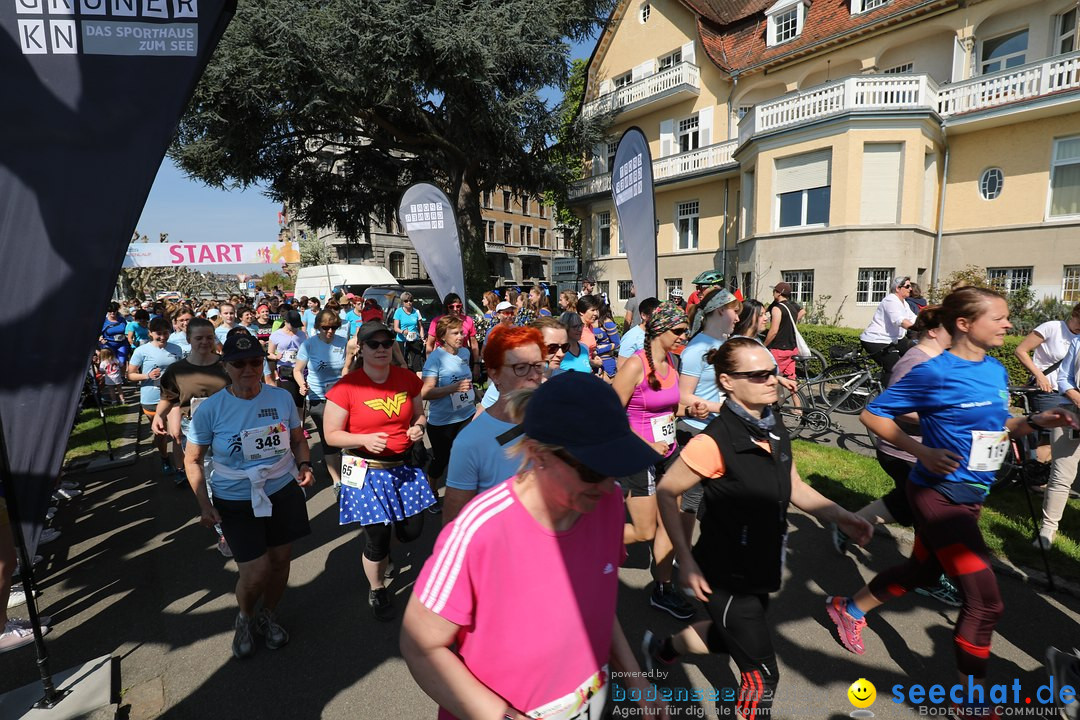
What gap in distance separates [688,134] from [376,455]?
2388 cm

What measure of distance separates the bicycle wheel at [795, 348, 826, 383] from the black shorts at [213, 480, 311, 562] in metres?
7.38

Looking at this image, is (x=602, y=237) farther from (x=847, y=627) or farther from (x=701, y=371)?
(x=847, y=627)

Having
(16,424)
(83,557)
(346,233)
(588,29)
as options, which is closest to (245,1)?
(346,233)

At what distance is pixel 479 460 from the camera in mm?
2363

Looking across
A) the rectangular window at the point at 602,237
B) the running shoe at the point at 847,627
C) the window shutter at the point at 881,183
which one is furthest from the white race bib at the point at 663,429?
the rectangular window at the point at 602,237

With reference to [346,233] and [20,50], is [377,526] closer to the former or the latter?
[20,50]

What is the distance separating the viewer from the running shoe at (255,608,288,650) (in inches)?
127

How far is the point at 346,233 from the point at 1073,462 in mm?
24244

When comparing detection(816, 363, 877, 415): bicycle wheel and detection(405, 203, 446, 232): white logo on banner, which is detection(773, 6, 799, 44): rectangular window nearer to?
detection(816, 363, 877, 415): bicycle wheel

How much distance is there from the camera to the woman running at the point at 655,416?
344cm

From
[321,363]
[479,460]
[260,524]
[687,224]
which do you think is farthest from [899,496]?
[687,224]

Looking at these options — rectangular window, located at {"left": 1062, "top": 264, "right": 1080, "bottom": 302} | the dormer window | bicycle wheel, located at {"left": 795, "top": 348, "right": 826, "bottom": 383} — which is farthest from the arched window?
rectangular window, located at {"left": 1062, "top": 264, "right": 1080, "bottom": 302}

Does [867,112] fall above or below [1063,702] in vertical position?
above

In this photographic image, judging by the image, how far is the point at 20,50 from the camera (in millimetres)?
2182
